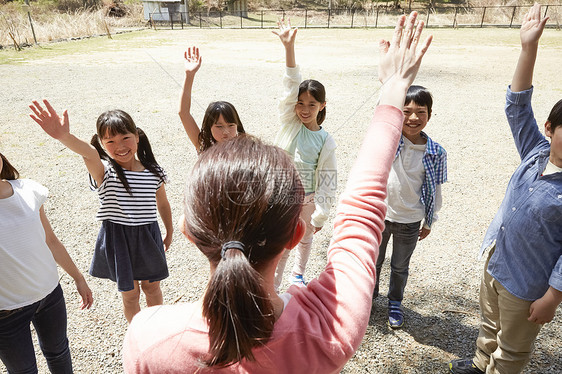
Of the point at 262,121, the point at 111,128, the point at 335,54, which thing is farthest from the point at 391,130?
the point at 335,54

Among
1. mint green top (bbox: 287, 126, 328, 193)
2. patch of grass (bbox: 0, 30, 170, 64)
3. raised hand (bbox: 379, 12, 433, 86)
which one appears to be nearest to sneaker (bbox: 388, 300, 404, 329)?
mint green top (bbox: 287, 126, 328, 193)

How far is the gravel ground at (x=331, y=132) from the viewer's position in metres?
2.70

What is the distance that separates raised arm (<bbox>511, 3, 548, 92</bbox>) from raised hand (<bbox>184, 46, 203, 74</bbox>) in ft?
5.77

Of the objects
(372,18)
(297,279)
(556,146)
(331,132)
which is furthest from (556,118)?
(372,18)

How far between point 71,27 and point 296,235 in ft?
88.4

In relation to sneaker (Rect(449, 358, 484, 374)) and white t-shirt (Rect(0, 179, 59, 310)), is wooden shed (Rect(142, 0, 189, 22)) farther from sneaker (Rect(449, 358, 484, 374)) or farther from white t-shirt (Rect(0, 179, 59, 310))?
sneaker (Rect(449, 358, 484, 374))

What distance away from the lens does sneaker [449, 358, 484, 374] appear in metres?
2.28

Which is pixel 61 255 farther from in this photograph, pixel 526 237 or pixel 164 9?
pixel 164 9

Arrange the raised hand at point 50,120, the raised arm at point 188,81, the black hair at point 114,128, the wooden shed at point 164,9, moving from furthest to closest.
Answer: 1. the wooden shed at point 164,9
2. the raised arm at point 188,81
3. the black hair at point 114,128
4. the raised hand at point 50,120

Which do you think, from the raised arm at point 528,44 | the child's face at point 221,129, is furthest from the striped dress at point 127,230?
the raised arm at point 528,44

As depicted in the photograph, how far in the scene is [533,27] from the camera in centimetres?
172

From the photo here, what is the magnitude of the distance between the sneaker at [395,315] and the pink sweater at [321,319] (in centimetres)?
216

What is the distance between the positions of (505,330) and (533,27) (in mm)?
1567

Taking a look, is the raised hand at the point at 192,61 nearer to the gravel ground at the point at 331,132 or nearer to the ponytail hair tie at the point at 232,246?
the ponytail hair tie at the point at 232,246
